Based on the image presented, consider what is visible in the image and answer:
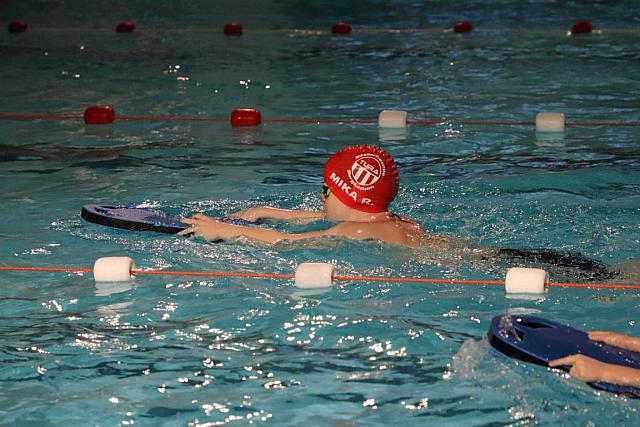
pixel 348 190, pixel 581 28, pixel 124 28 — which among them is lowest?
pixel 348 190

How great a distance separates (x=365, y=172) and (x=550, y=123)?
401 centimetres

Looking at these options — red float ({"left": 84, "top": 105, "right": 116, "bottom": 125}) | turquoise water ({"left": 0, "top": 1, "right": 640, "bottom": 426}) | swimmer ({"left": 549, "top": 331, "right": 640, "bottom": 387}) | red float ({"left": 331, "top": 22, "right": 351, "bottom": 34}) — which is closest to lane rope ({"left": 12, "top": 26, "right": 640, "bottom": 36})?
red float ({"left": 331, "top": 22, "right": 351, "bottom": 34})

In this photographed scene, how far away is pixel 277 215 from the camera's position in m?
6.54

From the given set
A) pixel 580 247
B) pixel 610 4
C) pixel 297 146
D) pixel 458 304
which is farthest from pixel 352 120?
pixel 610 4

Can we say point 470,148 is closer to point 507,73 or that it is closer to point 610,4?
point 507,73

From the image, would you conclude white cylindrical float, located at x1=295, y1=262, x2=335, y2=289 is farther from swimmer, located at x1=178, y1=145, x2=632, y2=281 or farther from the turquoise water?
swimmer, located at x1=178, y1=145, x2=632, y2=281

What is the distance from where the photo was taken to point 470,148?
29.2ft

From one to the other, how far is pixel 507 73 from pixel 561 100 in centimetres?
179

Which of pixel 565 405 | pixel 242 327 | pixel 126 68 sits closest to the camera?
pixel 565 405

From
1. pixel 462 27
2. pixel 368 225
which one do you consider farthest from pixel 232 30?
pixel 368 225

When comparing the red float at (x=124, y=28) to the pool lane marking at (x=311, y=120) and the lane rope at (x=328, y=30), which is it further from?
the pool lane marking at (x=311, y=120)

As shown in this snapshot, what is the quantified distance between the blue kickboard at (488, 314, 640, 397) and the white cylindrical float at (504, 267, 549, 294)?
705 millimetres

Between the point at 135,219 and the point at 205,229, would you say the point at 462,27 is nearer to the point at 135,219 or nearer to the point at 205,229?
the point at 135,219

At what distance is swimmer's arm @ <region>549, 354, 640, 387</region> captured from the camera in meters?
3.90
